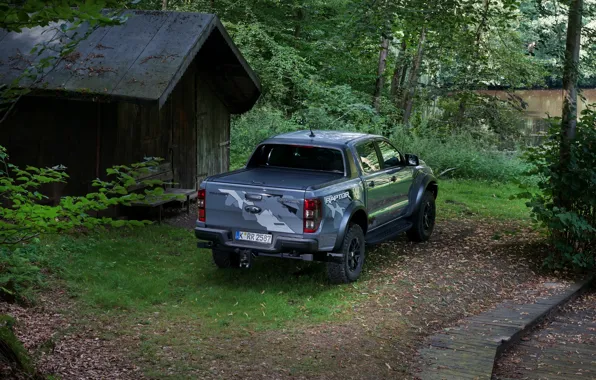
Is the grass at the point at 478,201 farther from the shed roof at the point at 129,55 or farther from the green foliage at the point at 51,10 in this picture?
the green foliage at the point at 51,10

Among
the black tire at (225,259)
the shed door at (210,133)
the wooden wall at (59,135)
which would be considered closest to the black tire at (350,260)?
the black tire at (225,259)

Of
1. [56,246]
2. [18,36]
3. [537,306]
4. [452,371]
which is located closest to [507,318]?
[537,306]

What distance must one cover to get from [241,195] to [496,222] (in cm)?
778

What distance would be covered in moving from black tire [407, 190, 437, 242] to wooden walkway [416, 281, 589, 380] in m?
2.98

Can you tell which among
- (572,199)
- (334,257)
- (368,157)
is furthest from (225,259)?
(572,199)

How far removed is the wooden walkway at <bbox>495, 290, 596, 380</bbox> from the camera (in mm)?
7473

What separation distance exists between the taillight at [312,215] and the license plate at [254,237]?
0.50 m

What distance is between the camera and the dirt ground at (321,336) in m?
6.82

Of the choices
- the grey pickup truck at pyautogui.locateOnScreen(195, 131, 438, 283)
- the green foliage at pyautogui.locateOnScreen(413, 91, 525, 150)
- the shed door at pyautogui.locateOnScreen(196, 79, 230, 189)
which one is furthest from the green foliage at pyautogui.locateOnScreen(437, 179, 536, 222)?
the shed door at pyautogui.locateOnScreen(196, 79, 230, 189)

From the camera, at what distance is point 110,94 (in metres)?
12.0

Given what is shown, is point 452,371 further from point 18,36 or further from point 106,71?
point 18,36

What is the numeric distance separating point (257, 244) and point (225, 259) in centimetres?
115

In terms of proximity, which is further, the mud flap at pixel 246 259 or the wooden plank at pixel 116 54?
the wooden plank at pixel 116 54

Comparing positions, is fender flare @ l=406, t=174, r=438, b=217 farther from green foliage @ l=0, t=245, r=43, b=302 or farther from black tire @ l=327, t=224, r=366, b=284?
green foliage @ l=0, t=245, r=43, b=302
